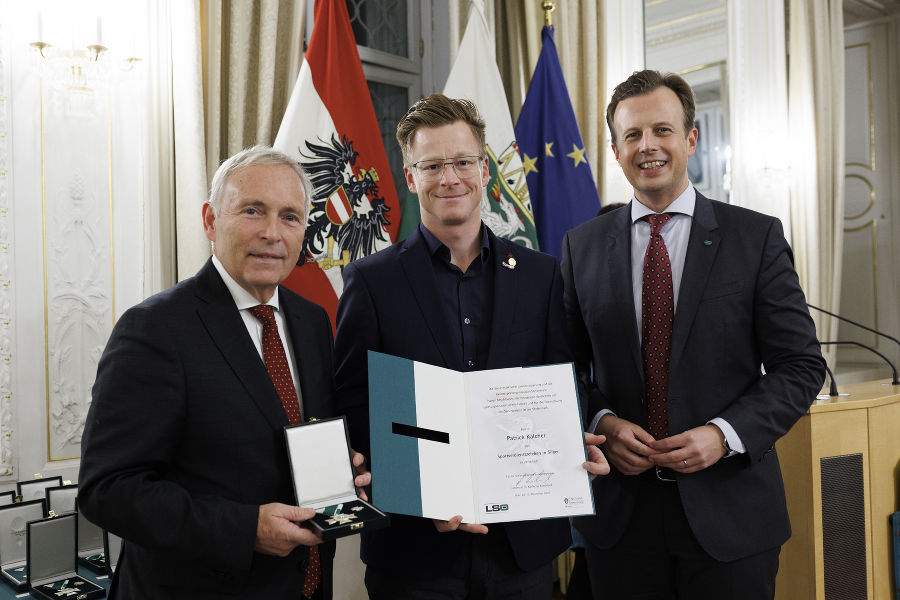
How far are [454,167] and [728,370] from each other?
0.89m

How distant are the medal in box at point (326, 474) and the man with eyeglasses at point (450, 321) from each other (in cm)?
25

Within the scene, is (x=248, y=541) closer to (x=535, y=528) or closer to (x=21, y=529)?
(x=535, y=528)

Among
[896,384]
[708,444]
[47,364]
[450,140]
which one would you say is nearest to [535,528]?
[708,444]

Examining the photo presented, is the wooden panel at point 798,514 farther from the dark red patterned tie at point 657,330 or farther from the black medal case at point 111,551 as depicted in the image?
the black medal case at point 111,551

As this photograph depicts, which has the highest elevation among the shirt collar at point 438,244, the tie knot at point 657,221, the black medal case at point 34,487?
the tie knot at point 657,221

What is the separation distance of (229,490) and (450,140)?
98 centimetres

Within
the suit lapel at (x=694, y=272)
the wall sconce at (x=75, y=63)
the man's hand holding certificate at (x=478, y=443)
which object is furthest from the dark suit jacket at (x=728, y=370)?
the wall sconce at (x=75, y=63)

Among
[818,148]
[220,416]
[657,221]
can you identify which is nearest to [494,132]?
[657,221]

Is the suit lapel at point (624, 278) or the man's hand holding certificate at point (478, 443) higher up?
the suit lapel at point (624, 278)

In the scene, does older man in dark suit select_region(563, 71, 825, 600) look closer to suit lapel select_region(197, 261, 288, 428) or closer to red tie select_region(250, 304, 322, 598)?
red tie select_region(250, 304, 322, 598)

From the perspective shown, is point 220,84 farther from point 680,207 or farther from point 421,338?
point 680,207

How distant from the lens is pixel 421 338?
1.79m

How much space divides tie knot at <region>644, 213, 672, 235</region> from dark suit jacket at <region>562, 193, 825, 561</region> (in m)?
0.09

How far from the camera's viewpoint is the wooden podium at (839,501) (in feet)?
8.97
